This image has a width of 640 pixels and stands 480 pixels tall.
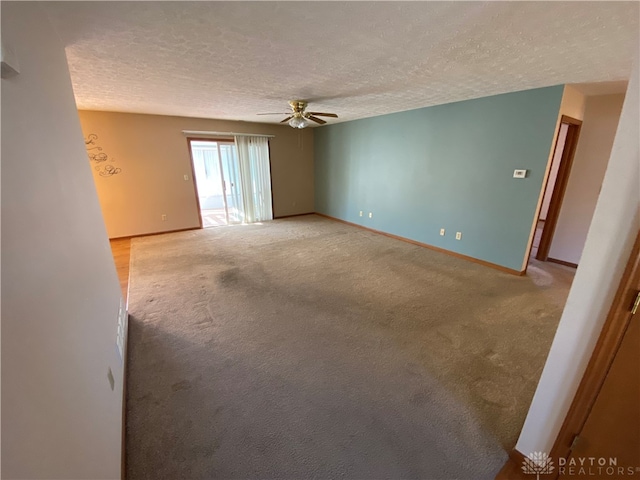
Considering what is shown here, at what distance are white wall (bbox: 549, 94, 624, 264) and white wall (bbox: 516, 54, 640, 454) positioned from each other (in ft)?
9.64

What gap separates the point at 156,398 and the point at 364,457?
4.24 ft

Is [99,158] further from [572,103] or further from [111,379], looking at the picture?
[572,103]

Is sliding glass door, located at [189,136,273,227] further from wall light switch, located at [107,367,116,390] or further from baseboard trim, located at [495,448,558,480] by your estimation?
baseboard trim, located at [495,448,558,480]

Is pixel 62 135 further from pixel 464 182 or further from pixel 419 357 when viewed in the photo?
pixel 464 182

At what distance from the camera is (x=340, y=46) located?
1882 mm

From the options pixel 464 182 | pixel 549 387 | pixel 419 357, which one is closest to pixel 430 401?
pixel 419 357

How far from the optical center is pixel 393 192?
486 centimetres

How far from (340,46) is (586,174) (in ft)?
12.8

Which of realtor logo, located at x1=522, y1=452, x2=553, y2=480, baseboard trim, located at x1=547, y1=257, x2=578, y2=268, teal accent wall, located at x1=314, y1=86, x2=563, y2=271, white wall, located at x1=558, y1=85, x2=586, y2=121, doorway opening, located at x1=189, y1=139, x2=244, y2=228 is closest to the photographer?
realtor logo, located at x1=522, y1=452, x2=553, y2=480

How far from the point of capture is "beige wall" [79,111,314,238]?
4.44 metres

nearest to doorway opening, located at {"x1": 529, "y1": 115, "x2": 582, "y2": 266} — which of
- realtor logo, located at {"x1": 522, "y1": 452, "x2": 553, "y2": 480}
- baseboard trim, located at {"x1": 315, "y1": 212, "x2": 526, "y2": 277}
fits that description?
baseboard trim, located at {"x1": 315, "y1": 212, "x2": 526, "y2": 277}

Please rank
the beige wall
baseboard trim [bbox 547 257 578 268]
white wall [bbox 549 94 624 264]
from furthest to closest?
the beige wall → baseboard trim [bbox 547 257 578 268] → white wall [bbox 549 94 624 264]

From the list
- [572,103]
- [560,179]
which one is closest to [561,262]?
[560,179]

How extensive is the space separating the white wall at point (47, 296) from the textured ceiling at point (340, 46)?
537 mm
